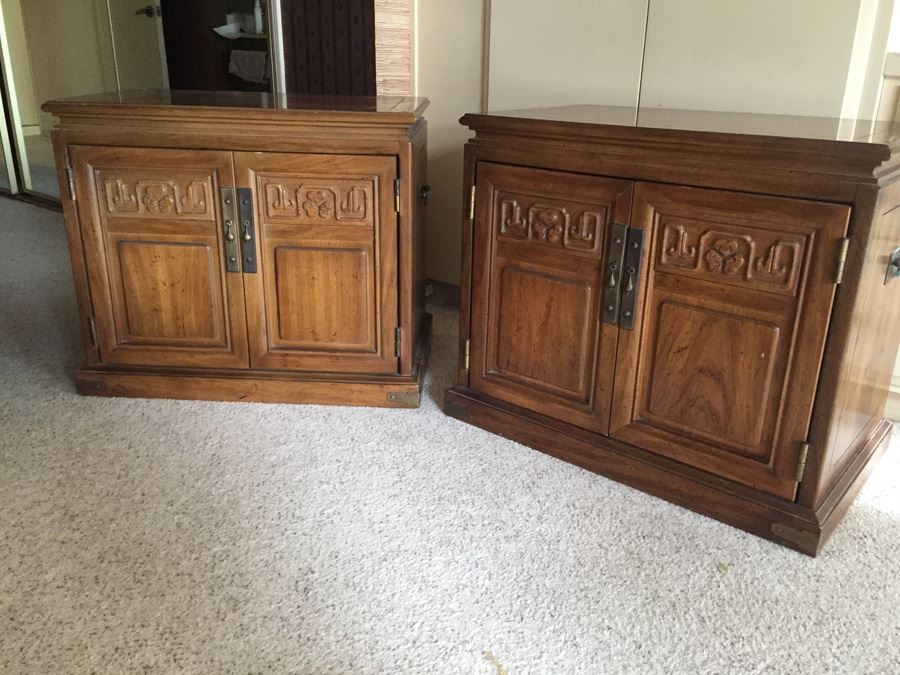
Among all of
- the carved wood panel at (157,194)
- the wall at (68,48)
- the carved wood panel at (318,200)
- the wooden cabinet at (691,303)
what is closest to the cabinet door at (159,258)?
the carved wood panel at (157,194)

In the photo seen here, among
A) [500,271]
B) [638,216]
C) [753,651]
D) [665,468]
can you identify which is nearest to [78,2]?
[500,271]

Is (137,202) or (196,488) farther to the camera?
(137,202)

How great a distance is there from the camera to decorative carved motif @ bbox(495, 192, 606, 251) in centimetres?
165

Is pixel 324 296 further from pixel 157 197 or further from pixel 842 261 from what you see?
pixel 842 261

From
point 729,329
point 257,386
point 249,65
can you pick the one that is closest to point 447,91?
point 249,65

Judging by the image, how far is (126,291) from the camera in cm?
202

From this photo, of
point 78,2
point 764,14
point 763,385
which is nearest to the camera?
point 763,385

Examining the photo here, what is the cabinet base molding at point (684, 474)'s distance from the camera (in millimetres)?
1504

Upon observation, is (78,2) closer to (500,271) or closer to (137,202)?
(137,202)

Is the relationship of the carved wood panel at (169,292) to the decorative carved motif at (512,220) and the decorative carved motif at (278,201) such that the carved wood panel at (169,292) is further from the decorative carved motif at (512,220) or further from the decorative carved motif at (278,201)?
the decorative carved motif at (512,220)

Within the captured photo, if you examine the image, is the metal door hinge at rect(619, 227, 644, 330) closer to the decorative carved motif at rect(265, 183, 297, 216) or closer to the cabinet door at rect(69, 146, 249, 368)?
the decorative carved motif at rect(265, 183, 297, 216)

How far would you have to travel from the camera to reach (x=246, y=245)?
1956mm

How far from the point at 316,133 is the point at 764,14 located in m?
1.13

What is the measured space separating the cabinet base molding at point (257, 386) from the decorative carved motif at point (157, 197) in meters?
0.44
